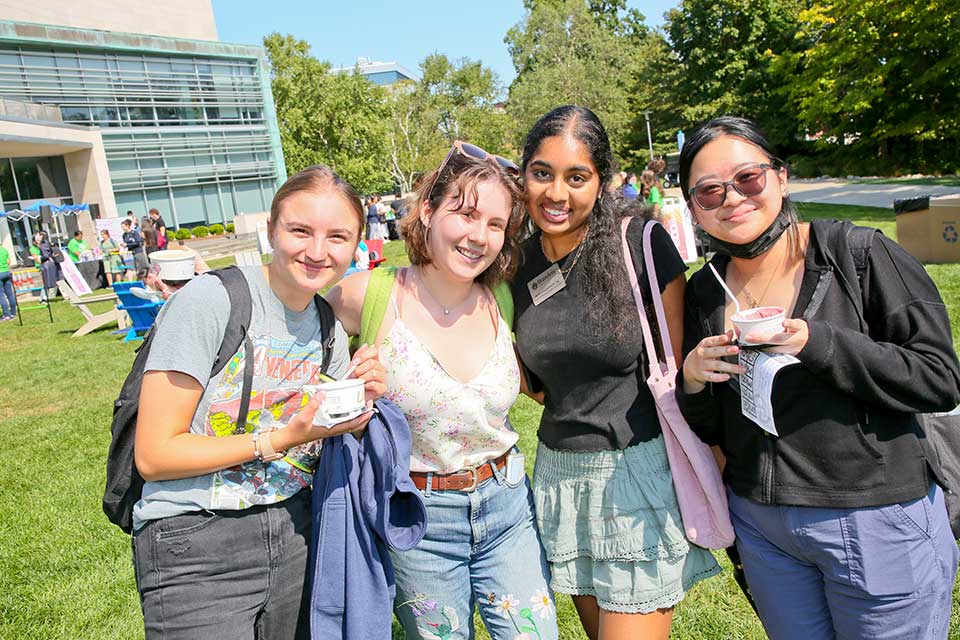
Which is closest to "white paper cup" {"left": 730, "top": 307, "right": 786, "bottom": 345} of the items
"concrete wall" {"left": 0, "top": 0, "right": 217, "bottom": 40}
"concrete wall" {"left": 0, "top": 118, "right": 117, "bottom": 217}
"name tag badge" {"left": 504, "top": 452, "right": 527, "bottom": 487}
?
"name tag badge" {"left": 504, "top": 452, "right": 527, "bottom": 487}

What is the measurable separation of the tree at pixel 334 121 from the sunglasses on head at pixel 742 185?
144ft

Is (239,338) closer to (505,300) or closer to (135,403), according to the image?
(135,403)

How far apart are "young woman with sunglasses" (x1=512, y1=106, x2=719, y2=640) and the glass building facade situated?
127 ft

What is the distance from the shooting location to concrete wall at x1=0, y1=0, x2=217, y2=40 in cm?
4197

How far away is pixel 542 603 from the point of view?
239 cm

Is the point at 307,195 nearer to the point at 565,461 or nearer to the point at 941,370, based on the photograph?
the point at 565,461

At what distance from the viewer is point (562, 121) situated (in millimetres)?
2426

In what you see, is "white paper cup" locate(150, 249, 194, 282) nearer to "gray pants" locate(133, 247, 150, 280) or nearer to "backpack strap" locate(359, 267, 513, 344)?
"backpack strap" locate(359, 267, 513, 344)

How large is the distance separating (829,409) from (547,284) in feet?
3.50

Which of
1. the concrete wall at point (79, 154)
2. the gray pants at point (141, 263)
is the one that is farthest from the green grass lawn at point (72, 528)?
the concrete wall at point (79, 154)

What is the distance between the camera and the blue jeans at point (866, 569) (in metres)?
1.85

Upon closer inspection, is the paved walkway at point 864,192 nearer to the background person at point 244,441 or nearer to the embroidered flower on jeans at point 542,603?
the embroidered flower on jeans at point 542,603

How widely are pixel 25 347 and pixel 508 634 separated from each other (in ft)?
46.6

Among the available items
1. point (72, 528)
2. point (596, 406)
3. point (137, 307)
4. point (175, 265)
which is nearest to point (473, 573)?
point (596, 406)
